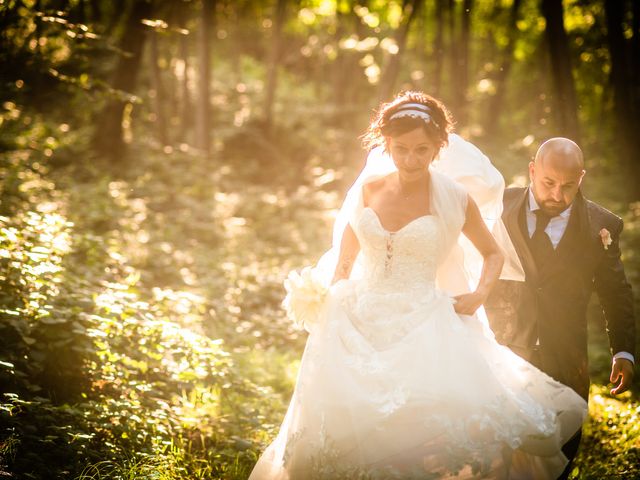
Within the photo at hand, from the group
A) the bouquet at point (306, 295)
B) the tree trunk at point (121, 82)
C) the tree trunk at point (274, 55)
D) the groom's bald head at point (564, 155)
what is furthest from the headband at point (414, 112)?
the tree trunk at point (274, 55)

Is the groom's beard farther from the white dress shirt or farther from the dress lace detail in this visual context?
the dress lace detail

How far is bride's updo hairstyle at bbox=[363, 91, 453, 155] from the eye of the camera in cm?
399

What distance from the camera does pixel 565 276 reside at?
14.4 feet

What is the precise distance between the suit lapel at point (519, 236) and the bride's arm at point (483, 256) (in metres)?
0.38

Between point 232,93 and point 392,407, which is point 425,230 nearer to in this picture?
point 392,407

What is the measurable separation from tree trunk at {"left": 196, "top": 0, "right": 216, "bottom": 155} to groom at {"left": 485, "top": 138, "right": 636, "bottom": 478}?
16570 mm

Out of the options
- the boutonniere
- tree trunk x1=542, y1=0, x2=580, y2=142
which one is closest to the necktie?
the boutonniere

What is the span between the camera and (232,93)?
32844mm

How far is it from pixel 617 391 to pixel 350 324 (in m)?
2.08

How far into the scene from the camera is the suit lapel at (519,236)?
14.5 feet

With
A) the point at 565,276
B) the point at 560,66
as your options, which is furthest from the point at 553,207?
the point at 560,66

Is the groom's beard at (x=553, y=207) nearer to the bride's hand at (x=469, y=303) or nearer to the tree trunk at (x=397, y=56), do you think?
the bride's hand at (x=469, y=303)

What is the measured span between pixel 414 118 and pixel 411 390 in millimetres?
1739

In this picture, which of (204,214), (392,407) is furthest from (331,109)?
(392,407)
